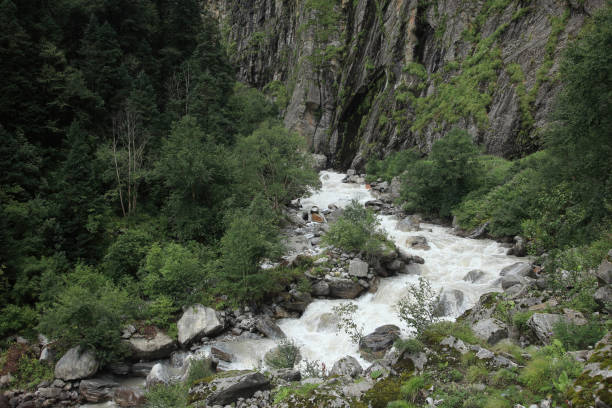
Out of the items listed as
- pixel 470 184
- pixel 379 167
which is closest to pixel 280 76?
pixel 379 167

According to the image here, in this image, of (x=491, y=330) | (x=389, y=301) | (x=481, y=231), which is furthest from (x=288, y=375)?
(x=481, y=231)

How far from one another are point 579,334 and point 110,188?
27.5m

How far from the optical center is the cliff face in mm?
28156

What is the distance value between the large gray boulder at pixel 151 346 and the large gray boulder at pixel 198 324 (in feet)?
1.81

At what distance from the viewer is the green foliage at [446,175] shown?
2497cm

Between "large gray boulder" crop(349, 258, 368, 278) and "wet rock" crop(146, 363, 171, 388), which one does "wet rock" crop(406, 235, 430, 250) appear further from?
"wet rock" crop(146, 363, 171, 388)

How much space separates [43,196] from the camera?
66.5 ft

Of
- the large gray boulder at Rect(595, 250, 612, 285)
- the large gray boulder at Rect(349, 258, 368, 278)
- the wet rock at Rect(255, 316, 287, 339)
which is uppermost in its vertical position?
the large gray boulder at Rect(595, 250, 612, 285)

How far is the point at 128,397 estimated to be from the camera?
11.4m

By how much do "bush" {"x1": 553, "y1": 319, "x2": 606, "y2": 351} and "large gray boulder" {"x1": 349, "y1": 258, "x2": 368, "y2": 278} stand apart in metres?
10.5

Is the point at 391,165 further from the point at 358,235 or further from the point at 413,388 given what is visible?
the point at 413,388

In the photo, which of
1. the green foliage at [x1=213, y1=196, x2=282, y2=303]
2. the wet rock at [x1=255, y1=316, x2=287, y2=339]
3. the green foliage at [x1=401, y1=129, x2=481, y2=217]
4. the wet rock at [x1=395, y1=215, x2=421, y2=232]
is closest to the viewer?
the wet rock at [x1=255, y1=316, x2=287, y2=339]

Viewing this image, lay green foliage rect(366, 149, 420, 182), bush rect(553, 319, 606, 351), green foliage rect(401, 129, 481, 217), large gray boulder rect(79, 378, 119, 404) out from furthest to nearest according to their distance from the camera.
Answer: green foliage rect(366, 149, 420, 182) < green foliage rect(401, 129, 481, 217) < large gray boulder rect(79, 378, 119, 404) < bush rect(553, 319, 606, 351)

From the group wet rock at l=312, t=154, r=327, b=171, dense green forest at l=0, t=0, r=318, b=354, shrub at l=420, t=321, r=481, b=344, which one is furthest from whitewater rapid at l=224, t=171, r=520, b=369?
wet rock at l=312, t=154, r=327, b=171
